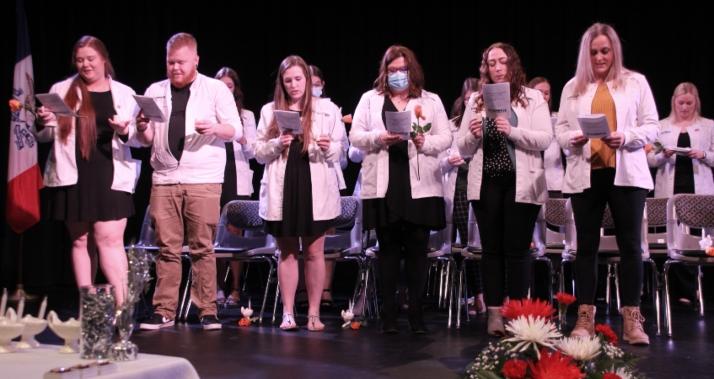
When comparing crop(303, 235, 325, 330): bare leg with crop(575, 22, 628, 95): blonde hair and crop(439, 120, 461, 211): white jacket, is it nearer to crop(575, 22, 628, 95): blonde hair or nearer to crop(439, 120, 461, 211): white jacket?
crop(439, 120, 461, 211): white jacket

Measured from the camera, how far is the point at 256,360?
3.82 meters

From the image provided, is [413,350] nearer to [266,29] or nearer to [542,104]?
[542,104]

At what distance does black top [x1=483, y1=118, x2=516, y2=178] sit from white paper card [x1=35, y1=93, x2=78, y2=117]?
2.19 m

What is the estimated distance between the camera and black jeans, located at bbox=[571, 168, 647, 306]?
412 centimetres

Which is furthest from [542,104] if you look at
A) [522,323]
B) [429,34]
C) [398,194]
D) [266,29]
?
[266,29]

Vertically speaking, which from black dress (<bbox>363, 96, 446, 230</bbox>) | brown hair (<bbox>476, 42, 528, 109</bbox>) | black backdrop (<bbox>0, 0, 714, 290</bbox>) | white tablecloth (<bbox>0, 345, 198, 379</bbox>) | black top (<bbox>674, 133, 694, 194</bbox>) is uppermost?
black backdrop (<bbox>0, 0, 714, 290</bbox>)

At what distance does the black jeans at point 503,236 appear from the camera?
438 cm

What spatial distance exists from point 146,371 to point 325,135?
2.94 metres

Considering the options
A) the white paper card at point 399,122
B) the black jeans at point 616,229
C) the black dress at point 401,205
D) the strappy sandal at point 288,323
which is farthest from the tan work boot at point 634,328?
the strappy sandal at point 288,323

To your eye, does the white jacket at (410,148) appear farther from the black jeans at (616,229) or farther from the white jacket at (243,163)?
the white jacket at (243,163)

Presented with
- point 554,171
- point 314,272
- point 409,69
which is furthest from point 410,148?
point 554,171

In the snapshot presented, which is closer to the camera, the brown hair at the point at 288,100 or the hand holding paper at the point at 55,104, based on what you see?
the hand holding paper at the point at 55,104

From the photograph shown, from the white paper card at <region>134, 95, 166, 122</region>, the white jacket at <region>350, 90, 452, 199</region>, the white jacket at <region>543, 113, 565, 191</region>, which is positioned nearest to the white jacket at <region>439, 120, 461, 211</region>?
the white jacket at <region>543, 113, 565, 191</region>

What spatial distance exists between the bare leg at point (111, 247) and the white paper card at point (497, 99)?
6.82ft
